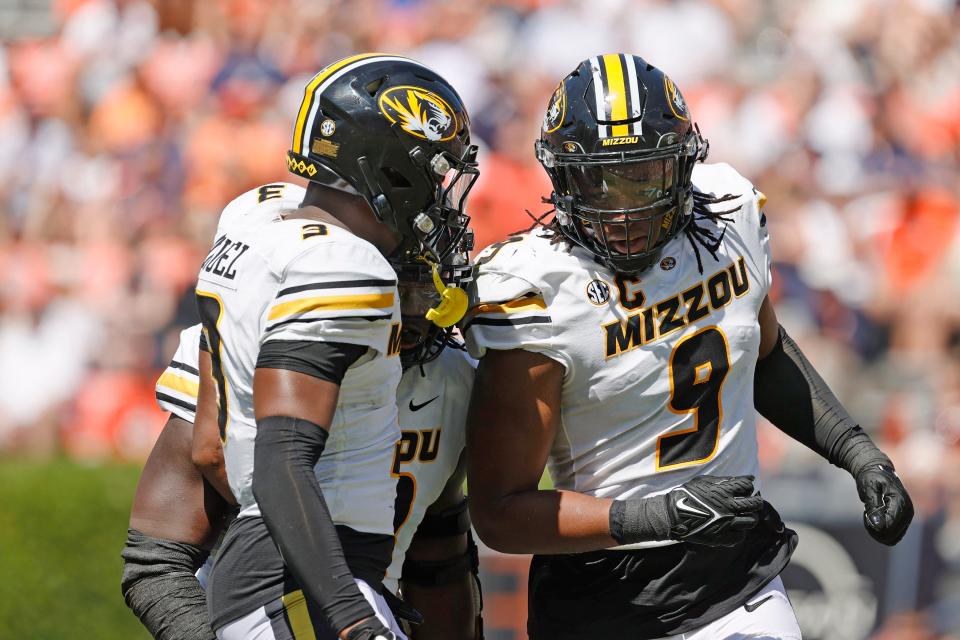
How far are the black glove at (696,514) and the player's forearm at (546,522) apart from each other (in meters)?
0.05

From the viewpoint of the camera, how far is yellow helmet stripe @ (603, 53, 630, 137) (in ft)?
10.3

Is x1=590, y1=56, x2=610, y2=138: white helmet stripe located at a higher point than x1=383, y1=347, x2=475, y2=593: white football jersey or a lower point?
higher

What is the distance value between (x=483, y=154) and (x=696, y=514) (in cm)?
493

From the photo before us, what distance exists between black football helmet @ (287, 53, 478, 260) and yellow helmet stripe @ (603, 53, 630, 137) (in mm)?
412

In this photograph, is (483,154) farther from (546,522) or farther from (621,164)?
(546,522)

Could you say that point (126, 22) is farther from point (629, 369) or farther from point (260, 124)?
point (629, 369)

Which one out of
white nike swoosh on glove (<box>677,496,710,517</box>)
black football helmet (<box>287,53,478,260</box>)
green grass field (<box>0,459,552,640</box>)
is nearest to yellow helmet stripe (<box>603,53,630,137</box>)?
black football helmet (<box>287,53,478,260</box>)

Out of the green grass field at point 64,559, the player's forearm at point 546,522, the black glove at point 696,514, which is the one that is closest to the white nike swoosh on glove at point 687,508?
the black glove at point 696,514

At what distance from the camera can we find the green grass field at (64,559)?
18.0 ft

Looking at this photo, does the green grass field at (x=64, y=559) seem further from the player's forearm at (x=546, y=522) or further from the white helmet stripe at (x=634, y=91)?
the white helmet stripe at (x=634, y=91)

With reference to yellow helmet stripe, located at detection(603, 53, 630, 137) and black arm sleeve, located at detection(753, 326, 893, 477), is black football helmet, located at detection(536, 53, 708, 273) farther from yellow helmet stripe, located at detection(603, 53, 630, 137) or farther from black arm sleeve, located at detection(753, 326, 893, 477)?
black arm sleeve, located at detection(753, 326, 893, 477)

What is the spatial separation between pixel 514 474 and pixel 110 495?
288 centimetres

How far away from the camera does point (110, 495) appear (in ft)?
18.1

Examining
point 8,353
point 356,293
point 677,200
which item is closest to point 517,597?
point 677,200
